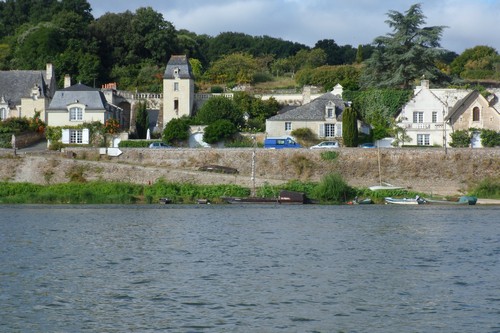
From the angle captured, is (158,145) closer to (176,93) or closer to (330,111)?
(176,93)

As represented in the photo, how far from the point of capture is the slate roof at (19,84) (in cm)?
7262

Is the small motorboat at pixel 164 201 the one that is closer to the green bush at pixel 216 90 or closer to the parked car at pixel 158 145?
the parked car at pixel 158 145

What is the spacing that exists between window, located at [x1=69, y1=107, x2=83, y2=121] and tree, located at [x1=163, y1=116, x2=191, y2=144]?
614cm

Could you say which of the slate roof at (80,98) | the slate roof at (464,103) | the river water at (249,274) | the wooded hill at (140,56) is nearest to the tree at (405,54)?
the wooded hill at (140,56)

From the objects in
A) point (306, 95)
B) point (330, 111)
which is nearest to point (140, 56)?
point (306, 95)

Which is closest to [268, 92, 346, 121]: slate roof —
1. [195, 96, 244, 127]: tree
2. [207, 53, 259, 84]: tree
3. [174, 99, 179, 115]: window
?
[195, 96, 244, 127]: tree

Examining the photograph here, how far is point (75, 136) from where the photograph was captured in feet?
221

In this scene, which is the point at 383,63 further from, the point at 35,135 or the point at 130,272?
the point at 130,272

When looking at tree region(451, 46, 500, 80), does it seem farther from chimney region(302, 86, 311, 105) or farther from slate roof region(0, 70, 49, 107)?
slate roof region(0, 70, 49, 107)

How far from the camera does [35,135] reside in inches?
2729

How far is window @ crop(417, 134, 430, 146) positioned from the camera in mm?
67250

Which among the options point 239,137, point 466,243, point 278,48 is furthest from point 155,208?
point 278,48

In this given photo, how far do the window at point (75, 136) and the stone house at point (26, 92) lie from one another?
16.2 feet

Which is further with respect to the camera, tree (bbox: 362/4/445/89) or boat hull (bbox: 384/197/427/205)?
tree (bbox: 362/4/445/89)
